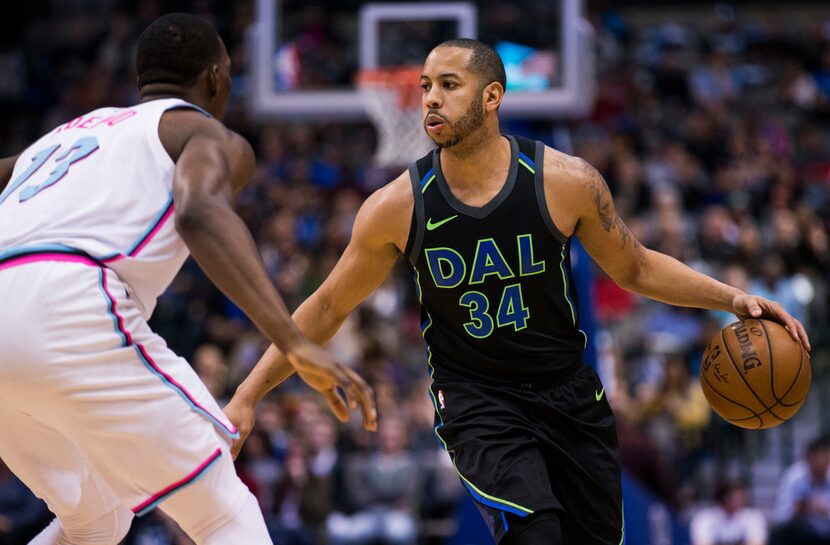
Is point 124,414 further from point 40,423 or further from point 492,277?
point 492,277

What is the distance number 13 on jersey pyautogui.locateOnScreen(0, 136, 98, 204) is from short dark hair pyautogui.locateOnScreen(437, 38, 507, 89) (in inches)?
59.2

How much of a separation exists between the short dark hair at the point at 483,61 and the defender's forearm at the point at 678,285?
950 millimetres

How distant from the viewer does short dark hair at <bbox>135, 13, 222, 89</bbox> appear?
3.97m

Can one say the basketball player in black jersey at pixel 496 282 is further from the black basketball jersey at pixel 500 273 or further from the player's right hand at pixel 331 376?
the player's right hand at pixel 331 376

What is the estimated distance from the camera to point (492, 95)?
15.3 ft

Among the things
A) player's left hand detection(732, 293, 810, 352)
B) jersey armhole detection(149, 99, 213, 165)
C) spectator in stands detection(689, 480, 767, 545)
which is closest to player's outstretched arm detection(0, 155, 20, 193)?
jersey armhole detection(149, 99, 213, 165)

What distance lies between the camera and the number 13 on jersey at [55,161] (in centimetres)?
374

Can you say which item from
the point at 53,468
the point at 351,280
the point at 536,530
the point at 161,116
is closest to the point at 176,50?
the point at 161,116

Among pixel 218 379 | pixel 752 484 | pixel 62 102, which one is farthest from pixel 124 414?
pixel 62 102

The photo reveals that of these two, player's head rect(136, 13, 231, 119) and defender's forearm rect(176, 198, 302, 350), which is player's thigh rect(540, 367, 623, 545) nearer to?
defender's forearm rect(176, 198, 302, 350)

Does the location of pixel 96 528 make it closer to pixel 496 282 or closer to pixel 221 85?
pixel 221 85

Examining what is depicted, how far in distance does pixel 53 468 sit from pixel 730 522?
7.46m

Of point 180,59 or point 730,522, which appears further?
point 730,522

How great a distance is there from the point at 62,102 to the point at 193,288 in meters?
5.19
